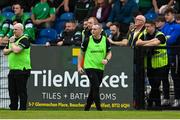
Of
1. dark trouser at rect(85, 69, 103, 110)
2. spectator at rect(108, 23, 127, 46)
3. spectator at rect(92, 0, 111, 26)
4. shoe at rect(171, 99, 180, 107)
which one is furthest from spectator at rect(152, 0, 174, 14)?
dark trouser at rect(85, 69, 103, 110)

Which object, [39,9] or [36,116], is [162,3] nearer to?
[39,9]

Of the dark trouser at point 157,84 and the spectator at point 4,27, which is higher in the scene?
the spectator at point 4,27

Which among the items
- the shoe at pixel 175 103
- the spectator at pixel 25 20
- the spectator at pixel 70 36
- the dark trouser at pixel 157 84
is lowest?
the shoe at pixel 175 103

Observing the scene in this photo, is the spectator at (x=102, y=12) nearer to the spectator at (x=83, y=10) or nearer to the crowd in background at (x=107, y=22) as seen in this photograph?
the crowd in background at (x=107, y=22)

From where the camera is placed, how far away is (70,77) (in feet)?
56.6

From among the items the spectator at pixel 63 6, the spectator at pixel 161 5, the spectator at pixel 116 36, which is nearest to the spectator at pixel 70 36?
the spectator at pixel 116 36

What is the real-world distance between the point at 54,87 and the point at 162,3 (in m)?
4.69

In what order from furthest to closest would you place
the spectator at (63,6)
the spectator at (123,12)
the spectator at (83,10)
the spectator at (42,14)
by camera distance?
the spectator at (63,6), the spectator at (42,14), the spectator at (83,10), the spectator at (123,12)

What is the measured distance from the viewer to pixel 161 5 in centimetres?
2012

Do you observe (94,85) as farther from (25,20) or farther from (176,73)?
(25,20)

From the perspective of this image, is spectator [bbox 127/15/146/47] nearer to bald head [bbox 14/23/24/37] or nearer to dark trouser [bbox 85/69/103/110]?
dark trouser [bbox 85/69/103/110]

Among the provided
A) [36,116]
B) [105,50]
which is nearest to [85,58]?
[105,50]

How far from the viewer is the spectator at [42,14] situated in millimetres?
20734

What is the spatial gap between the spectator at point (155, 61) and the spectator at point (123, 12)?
271 centimetres
